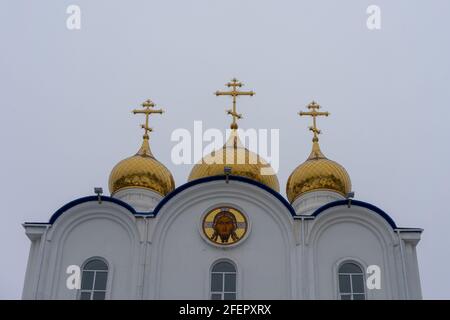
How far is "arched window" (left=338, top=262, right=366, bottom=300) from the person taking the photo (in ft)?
51.1

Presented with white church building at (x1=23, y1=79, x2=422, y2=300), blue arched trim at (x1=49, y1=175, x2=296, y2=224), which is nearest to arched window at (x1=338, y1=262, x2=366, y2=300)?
white church building at (x1=23, y1=79, x2=422, y2=300)

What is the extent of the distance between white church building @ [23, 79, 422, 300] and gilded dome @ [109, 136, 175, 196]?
12.7 feet

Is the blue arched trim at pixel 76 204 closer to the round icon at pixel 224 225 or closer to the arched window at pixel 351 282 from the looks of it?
the round icon at pixel 224 225

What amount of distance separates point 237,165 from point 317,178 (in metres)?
2.14

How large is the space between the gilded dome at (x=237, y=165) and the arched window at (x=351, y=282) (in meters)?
4.23

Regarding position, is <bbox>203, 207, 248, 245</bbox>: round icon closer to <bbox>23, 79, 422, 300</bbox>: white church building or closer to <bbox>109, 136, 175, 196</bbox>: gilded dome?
<bbox>23, 79, 422, 300</bbox>: white church building

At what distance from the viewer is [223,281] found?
1573cm

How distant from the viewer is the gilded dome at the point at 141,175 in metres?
20.4

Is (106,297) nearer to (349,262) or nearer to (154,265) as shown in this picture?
(154,265)

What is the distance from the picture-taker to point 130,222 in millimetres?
16344

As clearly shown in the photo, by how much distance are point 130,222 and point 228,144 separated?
Answer: 4.86 metres

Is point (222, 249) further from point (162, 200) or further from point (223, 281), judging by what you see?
point (162, 200)

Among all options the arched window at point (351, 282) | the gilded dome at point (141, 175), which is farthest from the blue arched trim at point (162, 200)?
the gilded dome at point (141, 175)
